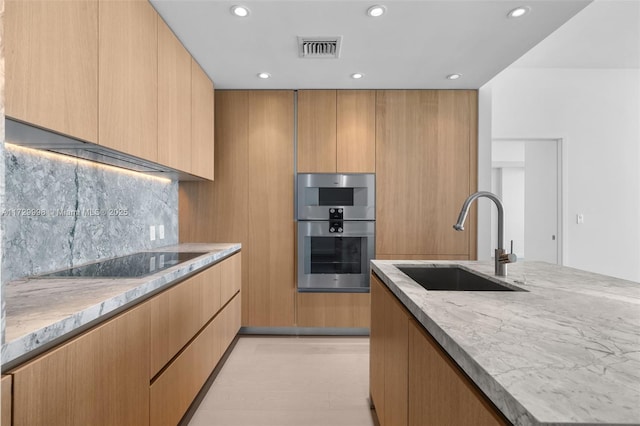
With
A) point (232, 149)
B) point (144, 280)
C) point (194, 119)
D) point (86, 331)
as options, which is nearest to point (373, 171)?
point (232, 149)

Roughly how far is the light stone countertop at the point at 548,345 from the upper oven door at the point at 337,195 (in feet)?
6.47

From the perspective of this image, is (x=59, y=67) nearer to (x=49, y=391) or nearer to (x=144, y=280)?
(x=144, y=280)

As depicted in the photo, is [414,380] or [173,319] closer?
[414,380]

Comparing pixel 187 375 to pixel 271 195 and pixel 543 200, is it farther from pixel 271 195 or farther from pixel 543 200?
pixel 543 200

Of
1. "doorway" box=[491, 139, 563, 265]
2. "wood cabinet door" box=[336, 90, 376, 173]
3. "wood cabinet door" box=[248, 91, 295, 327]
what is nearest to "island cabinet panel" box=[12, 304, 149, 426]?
"wood cabinet door" box=[248, 91, 295, 327]

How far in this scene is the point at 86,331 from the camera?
0.97 m

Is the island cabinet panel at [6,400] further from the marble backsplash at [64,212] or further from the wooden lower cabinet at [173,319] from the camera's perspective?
the marble backsplash at [64,212]

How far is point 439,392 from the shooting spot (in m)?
0.81

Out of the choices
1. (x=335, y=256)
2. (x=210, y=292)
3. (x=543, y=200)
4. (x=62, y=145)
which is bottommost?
(x=210, y=292)

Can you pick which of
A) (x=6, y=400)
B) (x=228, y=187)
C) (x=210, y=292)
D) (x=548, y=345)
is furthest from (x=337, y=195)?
(x=6, y=400)

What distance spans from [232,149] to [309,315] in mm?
1817

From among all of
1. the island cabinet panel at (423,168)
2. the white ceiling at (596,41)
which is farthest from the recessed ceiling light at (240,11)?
the white ceiling at (596,41)

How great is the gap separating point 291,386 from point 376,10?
2.50m

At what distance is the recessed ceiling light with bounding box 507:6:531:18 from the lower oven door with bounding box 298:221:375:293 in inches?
75.0
